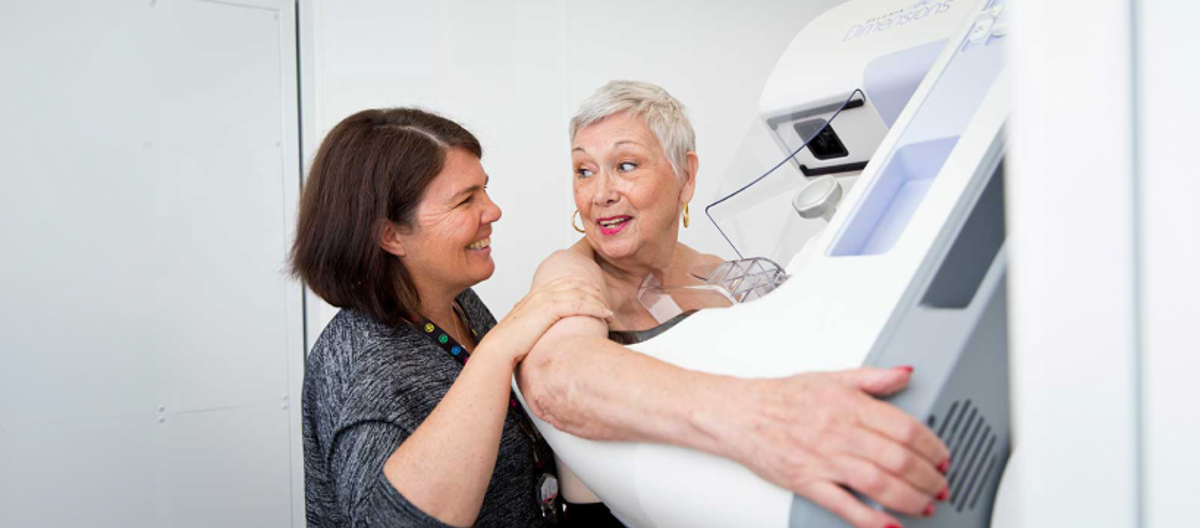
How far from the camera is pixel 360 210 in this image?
1456 millimetres

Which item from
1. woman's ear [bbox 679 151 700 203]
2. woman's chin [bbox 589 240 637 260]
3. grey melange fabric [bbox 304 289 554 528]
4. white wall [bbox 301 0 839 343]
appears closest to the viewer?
grey melange fabric [bbox 304 289 554 528]

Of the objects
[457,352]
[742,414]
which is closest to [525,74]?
[457,352]

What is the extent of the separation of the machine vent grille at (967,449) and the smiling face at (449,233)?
42.6 inches

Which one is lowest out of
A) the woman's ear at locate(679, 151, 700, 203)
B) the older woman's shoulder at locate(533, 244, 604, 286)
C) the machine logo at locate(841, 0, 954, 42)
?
the older woman's shoulder at locate(533, 244, 604, 286)

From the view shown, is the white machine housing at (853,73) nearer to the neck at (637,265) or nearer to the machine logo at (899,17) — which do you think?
the machine logo at (899,17)

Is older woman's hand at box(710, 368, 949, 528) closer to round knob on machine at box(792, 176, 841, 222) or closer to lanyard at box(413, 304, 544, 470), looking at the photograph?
round knob on machine at box(792, 176, 841, 222)

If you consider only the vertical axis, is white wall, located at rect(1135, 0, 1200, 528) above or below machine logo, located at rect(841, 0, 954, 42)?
below

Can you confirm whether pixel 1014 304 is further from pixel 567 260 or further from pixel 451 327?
pixel 451 327

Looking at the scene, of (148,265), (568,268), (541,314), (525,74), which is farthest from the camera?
(525,74)

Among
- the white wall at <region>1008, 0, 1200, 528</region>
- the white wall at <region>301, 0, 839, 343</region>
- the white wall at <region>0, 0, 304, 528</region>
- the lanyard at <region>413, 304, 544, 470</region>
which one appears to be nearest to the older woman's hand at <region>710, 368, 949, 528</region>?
the white wall at <region>1008, 0, 1200, 528</region>

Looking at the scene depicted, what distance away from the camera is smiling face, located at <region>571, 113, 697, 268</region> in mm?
1530

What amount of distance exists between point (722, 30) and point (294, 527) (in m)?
2.41

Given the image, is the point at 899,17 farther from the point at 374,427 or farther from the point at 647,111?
the point at 374,427

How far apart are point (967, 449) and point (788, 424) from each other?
139 millimetres
